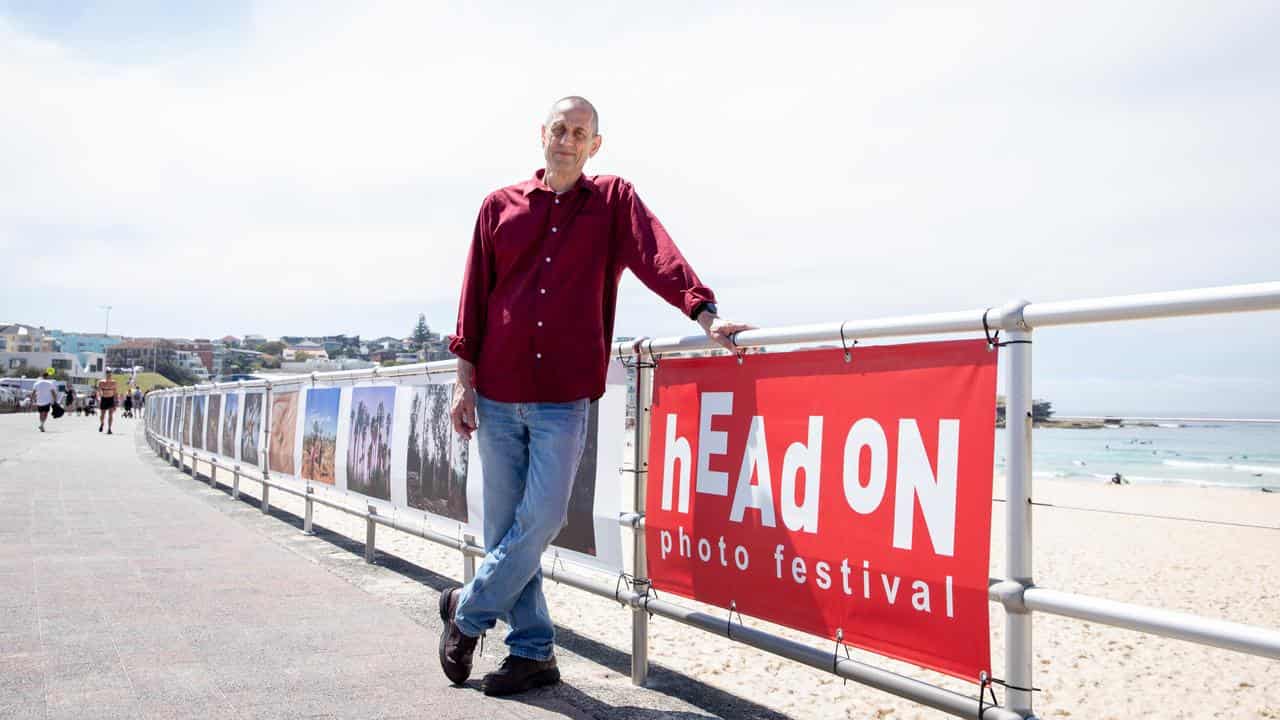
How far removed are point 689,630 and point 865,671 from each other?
300cm

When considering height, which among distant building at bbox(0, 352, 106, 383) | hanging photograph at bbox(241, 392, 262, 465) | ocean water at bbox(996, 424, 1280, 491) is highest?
distant building at bbox(0, 352, 106, 383)

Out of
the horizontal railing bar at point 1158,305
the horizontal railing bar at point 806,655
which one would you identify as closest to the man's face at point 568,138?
the horizontal railing bar at point 806,655

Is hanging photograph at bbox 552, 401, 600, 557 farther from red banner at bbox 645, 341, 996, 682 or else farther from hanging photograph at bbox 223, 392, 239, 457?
hanging photograph at bbox 223, 392, 239, 457

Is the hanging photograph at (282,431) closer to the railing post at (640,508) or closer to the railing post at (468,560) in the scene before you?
the railing post at (468,560)

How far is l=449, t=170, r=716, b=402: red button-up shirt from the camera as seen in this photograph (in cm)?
318

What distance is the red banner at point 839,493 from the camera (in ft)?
7.97

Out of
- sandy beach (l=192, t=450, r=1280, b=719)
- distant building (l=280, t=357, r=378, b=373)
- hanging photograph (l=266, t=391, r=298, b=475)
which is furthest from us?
distant building (l=280, t=357, r=378, b=373)

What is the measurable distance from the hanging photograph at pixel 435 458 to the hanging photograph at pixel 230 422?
6.08 metres

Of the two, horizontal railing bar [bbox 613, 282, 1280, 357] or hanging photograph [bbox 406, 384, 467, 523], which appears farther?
hanging photograph [bbox 406, 384, 467, 523]

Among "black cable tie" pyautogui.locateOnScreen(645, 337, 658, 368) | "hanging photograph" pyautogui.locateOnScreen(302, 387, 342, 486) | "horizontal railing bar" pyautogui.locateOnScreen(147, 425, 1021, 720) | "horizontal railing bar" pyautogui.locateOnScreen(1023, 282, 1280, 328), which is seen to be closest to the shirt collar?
"black cable tie" pyautogui.locateOnScreen(645, 337, 658, 368)

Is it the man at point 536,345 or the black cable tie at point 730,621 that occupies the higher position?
the man at point 536,345

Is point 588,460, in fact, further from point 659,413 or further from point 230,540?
point 230,540

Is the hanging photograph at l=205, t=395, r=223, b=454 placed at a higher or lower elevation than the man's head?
lower

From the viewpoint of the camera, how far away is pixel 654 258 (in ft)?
10.3
